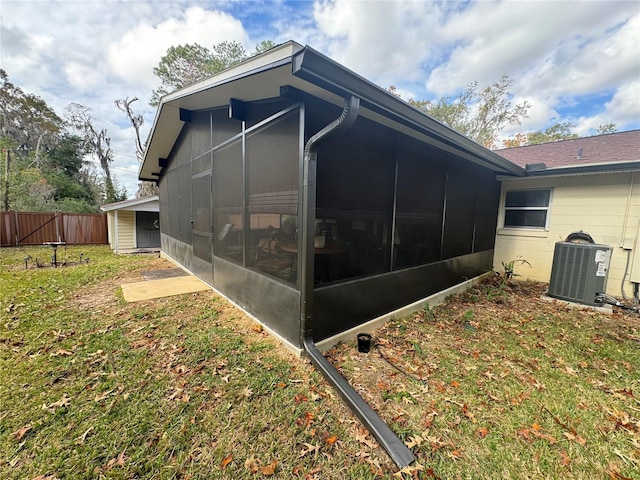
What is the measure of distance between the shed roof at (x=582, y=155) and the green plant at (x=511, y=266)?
2.05 meters

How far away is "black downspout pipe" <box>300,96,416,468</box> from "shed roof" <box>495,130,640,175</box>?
→ 5.42 meters

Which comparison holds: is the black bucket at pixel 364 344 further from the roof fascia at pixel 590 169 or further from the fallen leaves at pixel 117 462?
the roof fascia at pixel 590 169

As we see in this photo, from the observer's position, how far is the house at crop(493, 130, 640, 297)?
479 cm

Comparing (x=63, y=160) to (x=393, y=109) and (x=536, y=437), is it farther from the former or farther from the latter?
(x=536, y=437)

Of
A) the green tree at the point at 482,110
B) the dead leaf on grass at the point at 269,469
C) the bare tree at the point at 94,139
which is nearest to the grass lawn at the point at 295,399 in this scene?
the dead leaf on grass at the point at 269,469

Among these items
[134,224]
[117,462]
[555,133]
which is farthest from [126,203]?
[555,133]

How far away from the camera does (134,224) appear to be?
37.8 feet

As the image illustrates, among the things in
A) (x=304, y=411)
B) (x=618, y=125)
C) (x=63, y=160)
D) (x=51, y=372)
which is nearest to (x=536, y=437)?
(x=304, y=411)

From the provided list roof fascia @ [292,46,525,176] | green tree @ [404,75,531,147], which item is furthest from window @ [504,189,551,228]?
green tree @ [404,75,531,147]

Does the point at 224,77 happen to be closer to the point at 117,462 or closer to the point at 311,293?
the point at 311,293

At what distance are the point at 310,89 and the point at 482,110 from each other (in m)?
21.6

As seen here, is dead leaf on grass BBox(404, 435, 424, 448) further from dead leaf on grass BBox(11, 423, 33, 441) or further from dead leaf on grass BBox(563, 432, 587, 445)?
dead leaf on grass BBox(11, 423, 33, 441)

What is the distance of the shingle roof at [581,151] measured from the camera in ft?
19.1

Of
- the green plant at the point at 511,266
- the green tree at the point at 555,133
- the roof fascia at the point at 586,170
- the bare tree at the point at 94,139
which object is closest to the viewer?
the roof fascia at the point at 586,170
